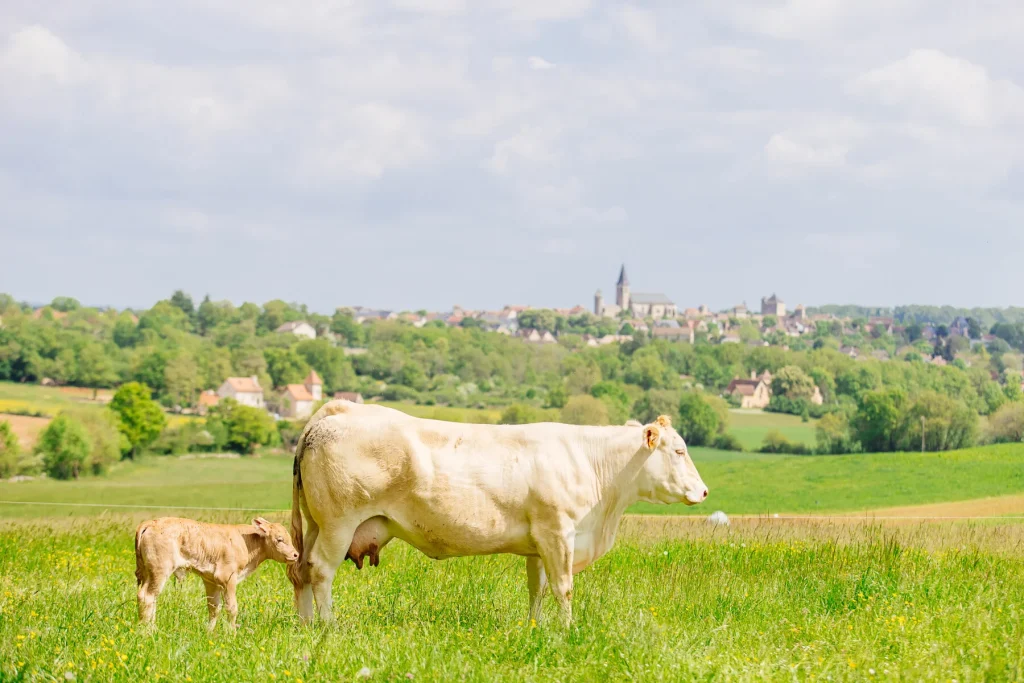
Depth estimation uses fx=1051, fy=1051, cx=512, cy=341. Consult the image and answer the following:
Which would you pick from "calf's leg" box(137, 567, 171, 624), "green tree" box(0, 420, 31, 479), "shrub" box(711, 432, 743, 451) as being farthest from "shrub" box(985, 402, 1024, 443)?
"green tree" box(0, 420, 31, 479)

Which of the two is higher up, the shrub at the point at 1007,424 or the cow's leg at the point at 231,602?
the cow's leg at the point at 231,602

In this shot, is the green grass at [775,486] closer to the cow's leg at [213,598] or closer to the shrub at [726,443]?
the shrub at [726,443]

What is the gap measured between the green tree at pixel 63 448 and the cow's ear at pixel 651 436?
80.5m

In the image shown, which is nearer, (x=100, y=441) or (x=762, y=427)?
(x=100, y=441)

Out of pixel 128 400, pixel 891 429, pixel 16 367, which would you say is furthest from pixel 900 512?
pixel 16 367

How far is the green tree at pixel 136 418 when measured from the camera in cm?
9881

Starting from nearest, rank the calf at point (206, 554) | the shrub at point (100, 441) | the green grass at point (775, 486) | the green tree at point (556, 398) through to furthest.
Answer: the calf at point (206, 554), the green grass at point (775, 486), the shrub at point (100, 441), the green tree at point (556, 398)

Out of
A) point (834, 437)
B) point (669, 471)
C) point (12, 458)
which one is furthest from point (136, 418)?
point (669, 471)

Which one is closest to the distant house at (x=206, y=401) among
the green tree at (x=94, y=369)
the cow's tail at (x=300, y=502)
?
the green tree at (x=94, y=369)

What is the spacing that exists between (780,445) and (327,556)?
91.9m

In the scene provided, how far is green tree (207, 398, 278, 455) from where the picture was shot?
104375 millimetres

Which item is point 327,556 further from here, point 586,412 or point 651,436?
point 586,412

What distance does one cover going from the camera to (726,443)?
9956 centimetres

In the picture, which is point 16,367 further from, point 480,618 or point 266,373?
point 480,618
